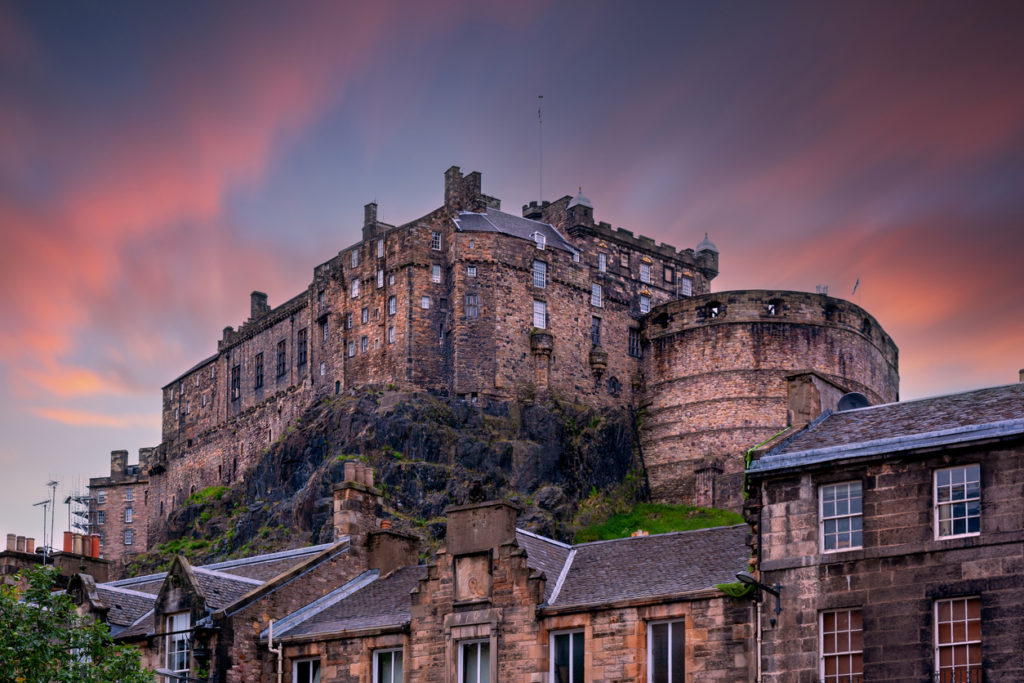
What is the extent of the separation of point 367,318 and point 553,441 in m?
14.1

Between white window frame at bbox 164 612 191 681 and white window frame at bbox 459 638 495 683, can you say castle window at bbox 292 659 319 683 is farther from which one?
white window frame at bbox 459 638 495 683

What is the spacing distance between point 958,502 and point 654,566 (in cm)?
798

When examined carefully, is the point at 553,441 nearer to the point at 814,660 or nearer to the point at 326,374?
the point at 326,374

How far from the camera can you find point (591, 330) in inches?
3760

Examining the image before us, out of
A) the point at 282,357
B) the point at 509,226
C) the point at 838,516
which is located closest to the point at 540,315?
the point at 509,226

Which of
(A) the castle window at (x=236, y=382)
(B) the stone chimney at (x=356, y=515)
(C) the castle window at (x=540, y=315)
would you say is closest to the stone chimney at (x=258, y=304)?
(A) the castle window at (x=236, y=382)

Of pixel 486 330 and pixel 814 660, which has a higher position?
pixel 486 330

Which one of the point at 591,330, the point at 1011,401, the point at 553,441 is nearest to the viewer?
the point at 1011,401

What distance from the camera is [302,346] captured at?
100625 mm

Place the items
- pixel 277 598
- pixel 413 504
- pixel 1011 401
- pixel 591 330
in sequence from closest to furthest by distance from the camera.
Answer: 1. pixel 1011 401
2. pixel 277 598
3. pixel 413 504
4. pixel 591 330

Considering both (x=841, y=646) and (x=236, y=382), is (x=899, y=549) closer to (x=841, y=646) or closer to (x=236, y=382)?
(x=841, y=646)

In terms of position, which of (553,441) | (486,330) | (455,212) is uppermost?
(455,212)

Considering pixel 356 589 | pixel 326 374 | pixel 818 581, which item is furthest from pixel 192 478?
pixel 818 581

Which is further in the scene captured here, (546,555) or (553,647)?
(546,555)
